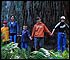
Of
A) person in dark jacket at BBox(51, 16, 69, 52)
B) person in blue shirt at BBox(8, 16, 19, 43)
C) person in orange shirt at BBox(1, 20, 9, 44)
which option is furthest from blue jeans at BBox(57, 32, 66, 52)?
person in orange shirt at BBox(1, 20, 9, 44)

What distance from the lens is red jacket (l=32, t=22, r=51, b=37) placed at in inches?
593

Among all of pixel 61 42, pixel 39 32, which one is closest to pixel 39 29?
pixel 39 32

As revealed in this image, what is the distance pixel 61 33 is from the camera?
15.1m

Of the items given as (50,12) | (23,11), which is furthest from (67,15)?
(23,11)

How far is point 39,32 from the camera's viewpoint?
15.1 meters

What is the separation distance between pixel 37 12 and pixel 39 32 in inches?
26.9

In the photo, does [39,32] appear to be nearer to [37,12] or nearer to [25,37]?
[25,37]

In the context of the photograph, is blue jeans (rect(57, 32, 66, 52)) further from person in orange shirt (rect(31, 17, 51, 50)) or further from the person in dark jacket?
person in orange shirt (rect(31, 17, 51, 50))

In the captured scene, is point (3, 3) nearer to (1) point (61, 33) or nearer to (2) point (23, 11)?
(2) point (23, 11)

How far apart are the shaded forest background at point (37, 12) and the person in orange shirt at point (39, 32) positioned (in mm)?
123

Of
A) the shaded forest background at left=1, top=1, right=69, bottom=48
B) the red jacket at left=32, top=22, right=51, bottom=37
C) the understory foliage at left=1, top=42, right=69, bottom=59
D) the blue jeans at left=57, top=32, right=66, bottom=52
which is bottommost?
the understory foliage at left=1, top=42, right=69, bottom=59

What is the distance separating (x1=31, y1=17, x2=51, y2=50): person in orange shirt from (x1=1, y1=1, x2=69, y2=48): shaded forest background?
0.12 metres

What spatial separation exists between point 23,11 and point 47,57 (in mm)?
1763

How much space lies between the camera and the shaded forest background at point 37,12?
49.3 feet
